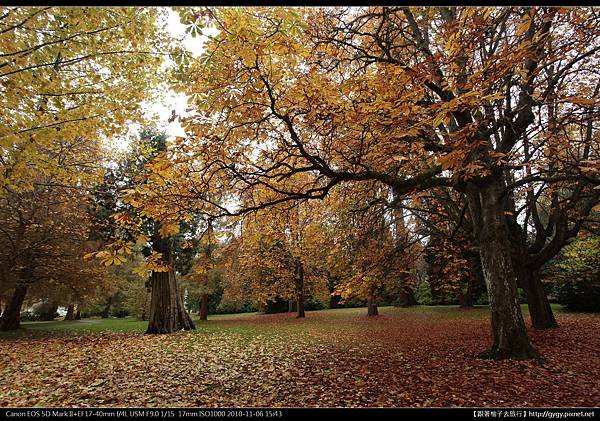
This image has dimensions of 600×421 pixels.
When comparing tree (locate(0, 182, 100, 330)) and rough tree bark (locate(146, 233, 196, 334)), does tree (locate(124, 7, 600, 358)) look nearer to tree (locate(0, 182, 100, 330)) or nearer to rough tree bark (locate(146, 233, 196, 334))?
tree (locate(0, 182, 100, 330))

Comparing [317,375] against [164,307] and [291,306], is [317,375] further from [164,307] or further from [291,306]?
[291,306]

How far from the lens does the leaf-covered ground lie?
512cm

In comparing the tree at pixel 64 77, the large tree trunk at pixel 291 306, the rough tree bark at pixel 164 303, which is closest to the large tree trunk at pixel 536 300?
the tree at pixel 64 77

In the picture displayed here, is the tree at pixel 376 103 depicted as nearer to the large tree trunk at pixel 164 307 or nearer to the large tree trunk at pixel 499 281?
the large tree trunk at pixel 499 281

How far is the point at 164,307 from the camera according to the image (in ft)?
56.4

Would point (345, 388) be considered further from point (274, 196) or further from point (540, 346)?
point (540, 346)

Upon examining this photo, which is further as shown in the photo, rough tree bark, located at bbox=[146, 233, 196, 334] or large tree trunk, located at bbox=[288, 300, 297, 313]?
large tree trunk, located at bbox=[288, 300, 297, 313]

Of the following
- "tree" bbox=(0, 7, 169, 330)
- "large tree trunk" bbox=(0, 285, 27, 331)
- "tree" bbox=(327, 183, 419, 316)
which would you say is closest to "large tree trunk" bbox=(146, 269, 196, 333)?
"large tree trunk" bbox=(0, 285, 27, 331)

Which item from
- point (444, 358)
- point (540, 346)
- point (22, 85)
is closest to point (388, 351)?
point (444, 358)

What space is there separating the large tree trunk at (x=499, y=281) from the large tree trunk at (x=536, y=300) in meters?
4.75

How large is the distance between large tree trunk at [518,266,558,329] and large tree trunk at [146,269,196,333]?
615 inches

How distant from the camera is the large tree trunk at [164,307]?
55.5 feet

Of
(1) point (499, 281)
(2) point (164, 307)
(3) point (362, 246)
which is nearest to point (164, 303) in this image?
(2) point (164, 307)

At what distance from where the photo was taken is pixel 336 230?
36.1 ft
